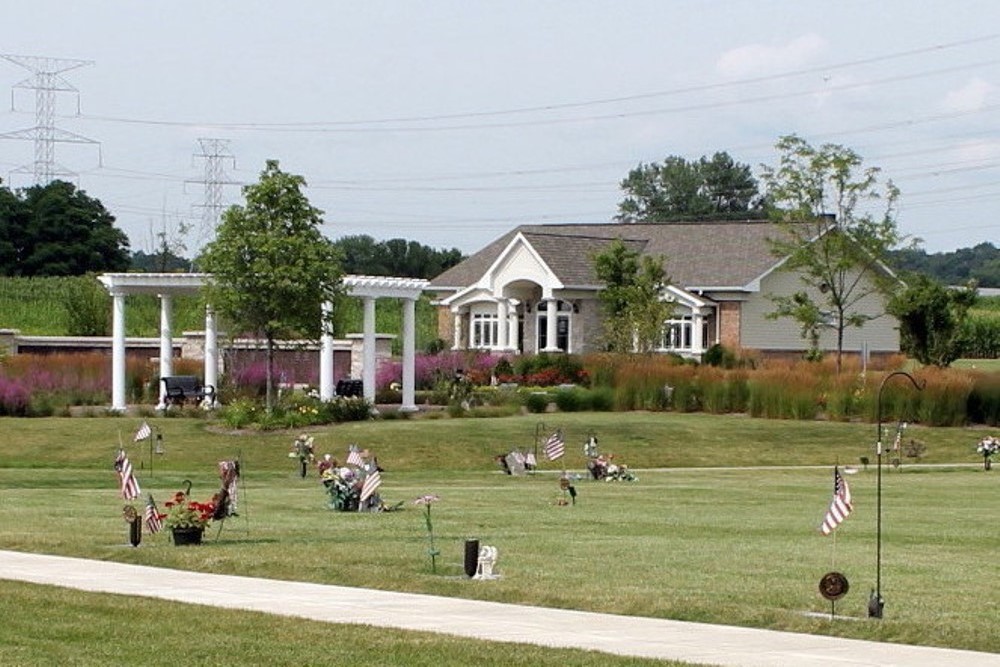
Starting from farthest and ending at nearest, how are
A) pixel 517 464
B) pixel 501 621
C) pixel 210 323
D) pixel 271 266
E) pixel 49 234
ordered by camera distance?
pixel 49 234
pixel 210 323
pixel 271 266
pixel 517 464
pixel 501 621

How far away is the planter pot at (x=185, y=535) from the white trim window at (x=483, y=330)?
187ft

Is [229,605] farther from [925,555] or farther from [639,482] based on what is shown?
[639,482]

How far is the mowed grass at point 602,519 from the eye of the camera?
18.7 meters

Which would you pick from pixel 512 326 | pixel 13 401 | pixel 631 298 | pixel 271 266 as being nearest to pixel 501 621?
pixel 271 266

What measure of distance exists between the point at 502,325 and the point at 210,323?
88.3 feet

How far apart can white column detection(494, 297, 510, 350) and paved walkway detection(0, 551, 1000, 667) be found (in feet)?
190

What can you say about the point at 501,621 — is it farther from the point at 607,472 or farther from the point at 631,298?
the point at 631,298

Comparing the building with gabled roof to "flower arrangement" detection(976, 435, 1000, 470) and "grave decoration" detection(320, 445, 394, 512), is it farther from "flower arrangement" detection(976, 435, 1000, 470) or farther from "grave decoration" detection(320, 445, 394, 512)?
"grave decoration" detection(320, 445, 394, 512)

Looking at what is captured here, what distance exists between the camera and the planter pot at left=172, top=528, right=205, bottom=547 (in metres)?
23.6

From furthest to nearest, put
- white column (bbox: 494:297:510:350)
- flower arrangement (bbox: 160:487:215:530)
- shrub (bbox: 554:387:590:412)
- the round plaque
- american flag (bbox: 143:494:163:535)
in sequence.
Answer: white column (bbox: 494:297:510:350), shrub (bbox: 554:387:590:412), american flag (bbox: 143:494:163:535), flower arrangement (bbox: 160:487:215:530), the round plaque

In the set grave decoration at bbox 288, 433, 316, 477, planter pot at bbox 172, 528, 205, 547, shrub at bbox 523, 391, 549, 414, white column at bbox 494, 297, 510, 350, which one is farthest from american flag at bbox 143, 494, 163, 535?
white column at bbox 494, 297, 510, 350

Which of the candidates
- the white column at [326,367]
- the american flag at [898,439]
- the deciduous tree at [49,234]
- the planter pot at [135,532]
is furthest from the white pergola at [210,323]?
the deciduous tree at [49,234]

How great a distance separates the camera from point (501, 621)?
56.2ft

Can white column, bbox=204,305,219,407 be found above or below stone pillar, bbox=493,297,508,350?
below
